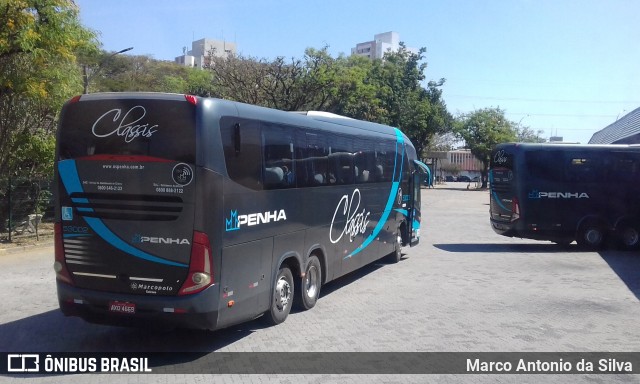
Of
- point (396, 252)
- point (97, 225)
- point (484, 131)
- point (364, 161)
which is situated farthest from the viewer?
point (484, 131)

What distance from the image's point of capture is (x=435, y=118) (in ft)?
188

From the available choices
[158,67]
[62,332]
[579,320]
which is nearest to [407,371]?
[579,320]

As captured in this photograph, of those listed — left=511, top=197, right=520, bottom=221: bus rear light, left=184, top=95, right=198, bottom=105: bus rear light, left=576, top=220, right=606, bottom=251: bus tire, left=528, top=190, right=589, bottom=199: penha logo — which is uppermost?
left=184, top=95, right=198, bottom=105: bus rear light

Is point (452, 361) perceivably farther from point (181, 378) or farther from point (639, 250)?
point (639, 250)

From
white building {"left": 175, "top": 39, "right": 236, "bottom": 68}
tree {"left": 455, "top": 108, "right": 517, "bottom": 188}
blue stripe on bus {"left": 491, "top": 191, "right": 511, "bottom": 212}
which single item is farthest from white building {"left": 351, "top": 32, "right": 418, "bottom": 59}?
blue stripe on bus {"left": 491, "top": 191, "right": 511, "bottom": 212}

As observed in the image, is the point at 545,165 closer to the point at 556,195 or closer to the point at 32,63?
the point at 556,195

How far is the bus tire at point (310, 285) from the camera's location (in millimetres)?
10334

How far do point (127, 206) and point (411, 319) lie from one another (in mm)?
4869

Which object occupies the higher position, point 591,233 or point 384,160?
point 384,160

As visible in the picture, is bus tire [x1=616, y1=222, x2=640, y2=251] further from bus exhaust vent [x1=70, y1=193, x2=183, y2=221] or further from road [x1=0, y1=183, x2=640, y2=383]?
bus exhaust vent [x1=70, y1=193, x2=183, y2=221]

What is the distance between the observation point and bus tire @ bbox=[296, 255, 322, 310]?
1033 centimetres

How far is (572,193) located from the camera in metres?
18.9

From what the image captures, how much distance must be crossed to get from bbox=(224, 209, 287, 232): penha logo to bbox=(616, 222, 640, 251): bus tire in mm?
13664

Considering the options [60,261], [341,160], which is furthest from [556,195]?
[60,261]
